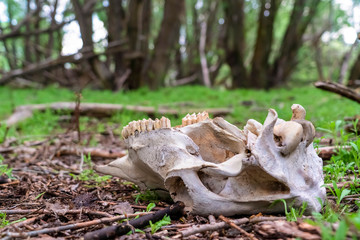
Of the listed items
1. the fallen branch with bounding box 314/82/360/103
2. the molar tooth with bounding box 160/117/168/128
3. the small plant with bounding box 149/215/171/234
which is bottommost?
the small plant with bounding box 149/215/171/234

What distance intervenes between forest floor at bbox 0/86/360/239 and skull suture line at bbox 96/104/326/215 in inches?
4.2

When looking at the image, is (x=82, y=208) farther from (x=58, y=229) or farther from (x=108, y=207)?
(x=58, y=229)

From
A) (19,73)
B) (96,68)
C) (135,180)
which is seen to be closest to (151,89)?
(96,68)

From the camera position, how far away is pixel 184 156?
2207 millimetres

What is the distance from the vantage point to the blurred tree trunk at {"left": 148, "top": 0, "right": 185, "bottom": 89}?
1141 cm

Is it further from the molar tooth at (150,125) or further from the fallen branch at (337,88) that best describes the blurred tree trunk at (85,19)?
the molar tooth at (150,125)

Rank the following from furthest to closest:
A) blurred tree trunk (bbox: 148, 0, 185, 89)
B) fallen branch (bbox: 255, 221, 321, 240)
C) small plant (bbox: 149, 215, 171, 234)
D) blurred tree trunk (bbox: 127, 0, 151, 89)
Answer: blurred tree trunk (bbox: 127, 0, 151, 89), blurred tree trunk (bbox: 148, 0, 185, 89), small plant (bbox: 149, 215, 171, 234), fallen branch (bbox: 255, 221, 321, 240)

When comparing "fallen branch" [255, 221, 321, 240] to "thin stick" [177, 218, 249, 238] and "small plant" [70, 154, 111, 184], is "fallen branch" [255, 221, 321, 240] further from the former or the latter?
"small plant" [70, 154, 111, 184]

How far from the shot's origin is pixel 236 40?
544 inches

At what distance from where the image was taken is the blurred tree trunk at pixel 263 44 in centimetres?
1329

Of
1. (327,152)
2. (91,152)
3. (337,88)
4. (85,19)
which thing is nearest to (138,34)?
(85,19)

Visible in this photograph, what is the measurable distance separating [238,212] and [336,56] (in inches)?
1172

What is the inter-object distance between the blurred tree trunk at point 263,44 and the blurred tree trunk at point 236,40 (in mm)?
456

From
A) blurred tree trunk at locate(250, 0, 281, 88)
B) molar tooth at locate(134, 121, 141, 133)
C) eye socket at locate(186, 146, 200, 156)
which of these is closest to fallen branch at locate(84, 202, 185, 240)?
eye socket at locate(186, 146, 200, 156)
